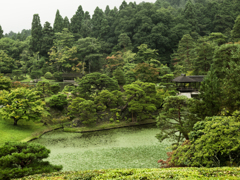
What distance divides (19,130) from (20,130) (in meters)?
0.09

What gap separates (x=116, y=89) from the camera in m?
25.5

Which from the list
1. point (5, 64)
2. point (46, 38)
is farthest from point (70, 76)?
point (5, 64)

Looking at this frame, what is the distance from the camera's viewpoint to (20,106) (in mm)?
19703

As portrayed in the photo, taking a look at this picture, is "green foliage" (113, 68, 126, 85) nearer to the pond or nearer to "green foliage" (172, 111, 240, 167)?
the pond

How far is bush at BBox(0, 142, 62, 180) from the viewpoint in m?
8.95

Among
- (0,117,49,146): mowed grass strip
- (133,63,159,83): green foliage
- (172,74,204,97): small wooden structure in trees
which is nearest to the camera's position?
(0,117,49,146): mowed grass strip

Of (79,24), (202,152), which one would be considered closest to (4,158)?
(202,152)

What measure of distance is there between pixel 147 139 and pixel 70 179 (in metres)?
11.2

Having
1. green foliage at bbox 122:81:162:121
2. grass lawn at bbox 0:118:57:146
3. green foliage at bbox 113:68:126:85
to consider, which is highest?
green foliage at bbox 113:68:126:85

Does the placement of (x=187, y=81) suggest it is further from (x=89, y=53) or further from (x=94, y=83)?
(x=89, y=53)

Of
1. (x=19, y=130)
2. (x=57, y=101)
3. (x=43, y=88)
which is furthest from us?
(x=43, y=88)

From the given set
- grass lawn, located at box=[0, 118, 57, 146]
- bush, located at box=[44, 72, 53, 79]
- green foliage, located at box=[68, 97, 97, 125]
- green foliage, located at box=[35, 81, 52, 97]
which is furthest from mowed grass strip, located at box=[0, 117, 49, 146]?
bush, located at box=[44, 72, 53, 79]

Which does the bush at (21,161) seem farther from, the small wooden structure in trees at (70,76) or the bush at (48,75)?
the bush at (48,75)

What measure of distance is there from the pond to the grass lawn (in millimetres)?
1092
